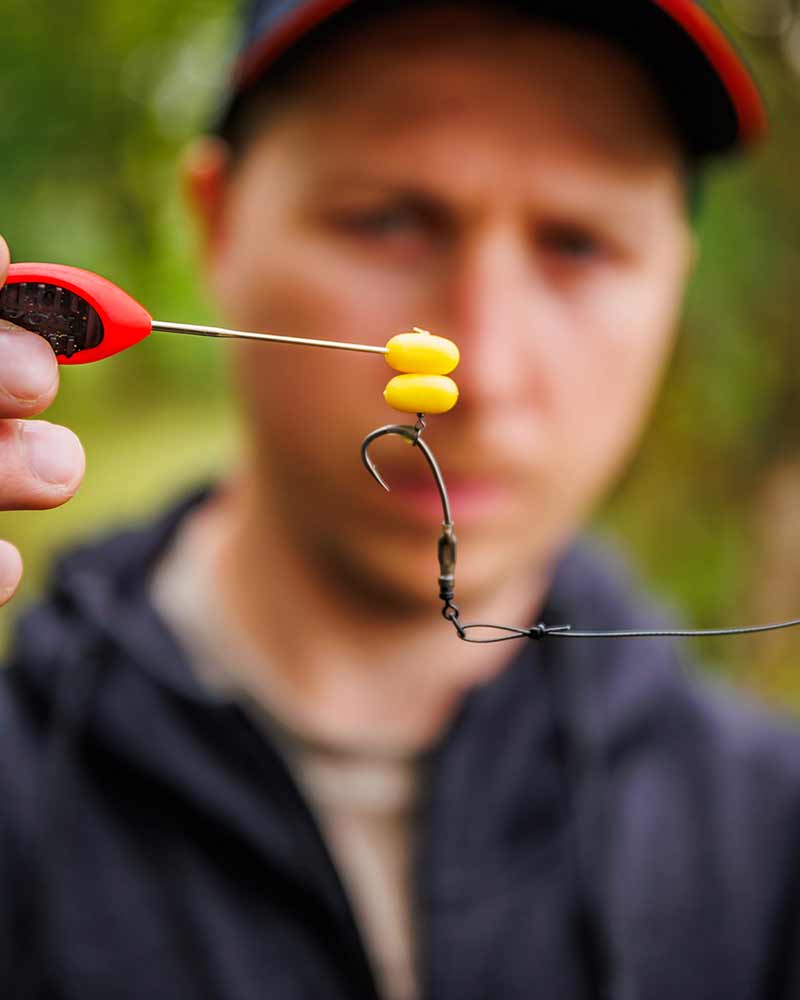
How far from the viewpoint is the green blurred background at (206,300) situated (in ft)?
7.91

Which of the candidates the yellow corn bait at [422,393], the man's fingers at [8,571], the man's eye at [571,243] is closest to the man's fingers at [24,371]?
the man's fingers at [8,571]

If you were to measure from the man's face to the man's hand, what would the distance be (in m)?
0.69

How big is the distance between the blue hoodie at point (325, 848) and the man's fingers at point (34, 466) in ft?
3.20

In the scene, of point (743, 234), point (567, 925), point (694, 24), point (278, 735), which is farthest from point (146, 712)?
point (743, 234)

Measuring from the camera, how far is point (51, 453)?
84 cm

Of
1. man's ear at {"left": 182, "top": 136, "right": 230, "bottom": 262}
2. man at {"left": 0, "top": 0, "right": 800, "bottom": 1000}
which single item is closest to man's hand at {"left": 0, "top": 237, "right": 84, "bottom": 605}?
man at {"left": 0, "top": 0, "right": 800, "bottom": 1000}

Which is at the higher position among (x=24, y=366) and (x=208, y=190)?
(x=208, y=190)

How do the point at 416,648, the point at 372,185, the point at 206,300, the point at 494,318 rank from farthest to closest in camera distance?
the point at 206,300
the point at 416,648
the point at 372,185
the point at 494,318

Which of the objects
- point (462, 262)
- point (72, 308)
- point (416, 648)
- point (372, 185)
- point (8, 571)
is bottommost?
point (416, 648)

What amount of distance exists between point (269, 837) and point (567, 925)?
1.91 feet

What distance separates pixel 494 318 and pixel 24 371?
83cm

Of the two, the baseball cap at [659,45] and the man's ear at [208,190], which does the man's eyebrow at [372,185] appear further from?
the man's ear at [208,190]

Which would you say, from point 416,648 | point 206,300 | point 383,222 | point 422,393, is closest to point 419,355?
point 422,393

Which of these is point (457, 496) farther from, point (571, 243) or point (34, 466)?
point (34, 466)
